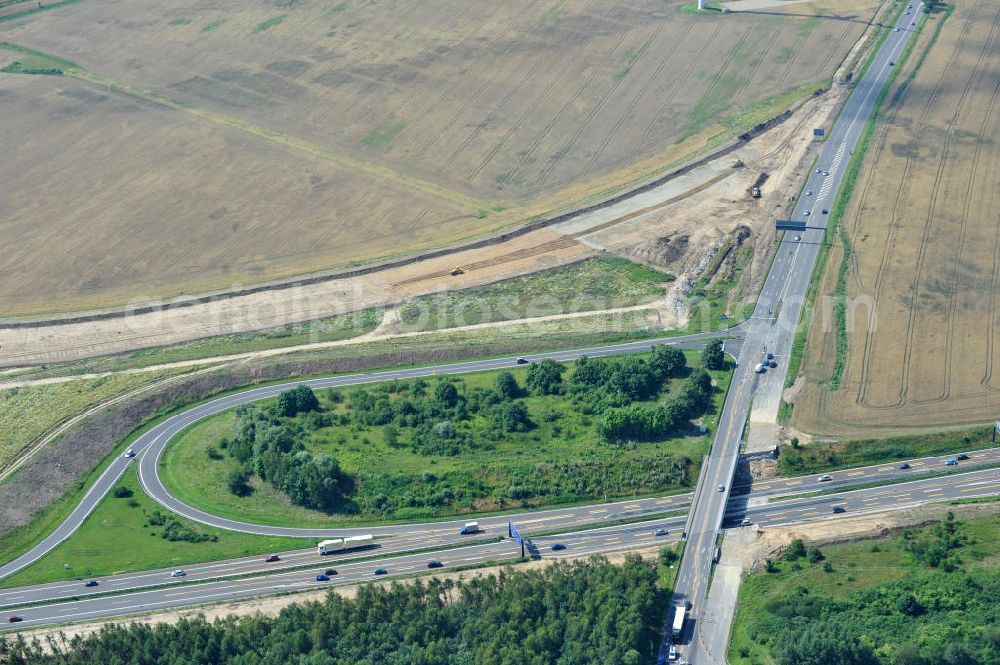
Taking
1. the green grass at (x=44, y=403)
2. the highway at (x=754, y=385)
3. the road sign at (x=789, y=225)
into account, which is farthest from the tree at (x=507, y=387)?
the road sign at (x=789, y=225)

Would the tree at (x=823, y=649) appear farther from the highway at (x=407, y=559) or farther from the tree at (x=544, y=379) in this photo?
the tree at (x=544, y=379)

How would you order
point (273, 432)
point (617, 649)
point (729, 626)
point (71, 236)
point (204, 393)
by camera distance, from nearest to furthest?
1. point (617, 649)
2. point (729, 626)
3. point (273, 432)
4. point (204, 393)
5. point (71, 236)

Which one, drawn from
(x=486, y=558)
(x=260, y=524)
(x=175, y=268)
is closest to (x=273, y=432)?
(x=260, y=524)

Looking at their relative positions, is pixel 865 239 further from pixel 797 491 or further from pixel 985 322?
pixel 797 491

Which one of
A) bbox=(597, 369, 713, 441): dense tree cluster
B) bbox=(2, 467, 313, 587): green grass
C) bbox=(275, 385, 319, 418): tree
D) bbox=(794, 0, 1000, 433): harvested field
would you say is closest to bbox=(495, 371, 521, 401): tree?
bbox=(597, 369, 713, 441): dense tree cluster

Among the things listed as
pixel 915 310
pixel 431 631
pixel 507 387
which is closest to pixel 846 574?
pixel 431 631

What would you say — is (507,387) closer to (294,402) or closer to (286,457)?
(294,402)
